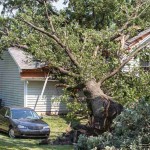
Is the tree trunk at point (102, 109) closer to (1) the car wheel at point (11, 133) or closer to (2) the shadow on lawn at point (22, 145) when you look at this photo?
(2) the shadow on lawn at point (22, 145)

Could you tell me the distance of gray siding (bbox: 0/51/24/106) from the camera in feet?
93.6

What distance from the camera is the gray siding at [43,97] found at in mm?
27547

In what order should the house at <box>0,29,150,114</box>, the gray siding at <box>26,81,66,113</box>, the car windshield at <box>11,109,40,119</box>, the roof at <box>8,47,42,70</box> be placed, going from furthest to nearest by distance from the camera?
1. the gray siding at <box>26,81,66,113</box>
2. the roof at <box>8,47,42,70</box>
3. the house at <box>0,29,150,114</box>
4. the car windshield at <box>11,109,40,119</box>

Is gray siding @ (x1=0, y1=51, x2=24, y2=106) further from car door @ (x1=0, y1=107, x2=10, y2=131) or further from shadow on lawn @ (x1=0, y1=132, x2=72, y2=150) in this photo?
shadow on lawn @ (x1=0, y1=132, x2=72, y2=150)

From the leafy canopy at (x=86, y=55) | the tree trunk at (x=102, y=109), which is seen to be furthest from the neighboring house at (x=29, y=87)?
the tree trunk at (x=102, y=109)

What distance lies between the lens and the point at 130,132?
7641 mm

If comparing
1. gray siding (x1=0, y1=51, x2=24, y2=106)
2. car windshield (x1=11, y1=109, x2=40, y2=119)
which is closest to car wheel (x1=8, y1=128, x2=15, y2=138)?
car windshield (x1=11, y1=109, x2=40, y2=119)

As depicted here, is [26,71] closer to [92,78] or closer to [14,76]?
[14,76]

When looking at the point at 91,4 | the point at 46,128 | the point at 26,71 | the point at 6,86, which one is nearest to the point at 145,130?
the point at 46,128

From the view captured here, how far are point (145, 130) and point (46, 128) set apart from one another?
38.2 feet

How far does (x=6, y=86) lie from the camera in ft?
101

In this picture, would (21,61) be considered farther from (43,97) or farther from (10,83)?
(10,83)

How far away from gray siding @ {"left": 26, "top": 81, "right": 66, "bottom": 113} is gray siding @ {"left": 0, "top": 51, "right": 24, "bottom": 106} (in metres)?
0.76

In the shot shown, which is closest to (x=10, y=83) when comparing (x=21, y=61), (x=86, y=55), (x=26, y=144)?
(x=21, y=61)
